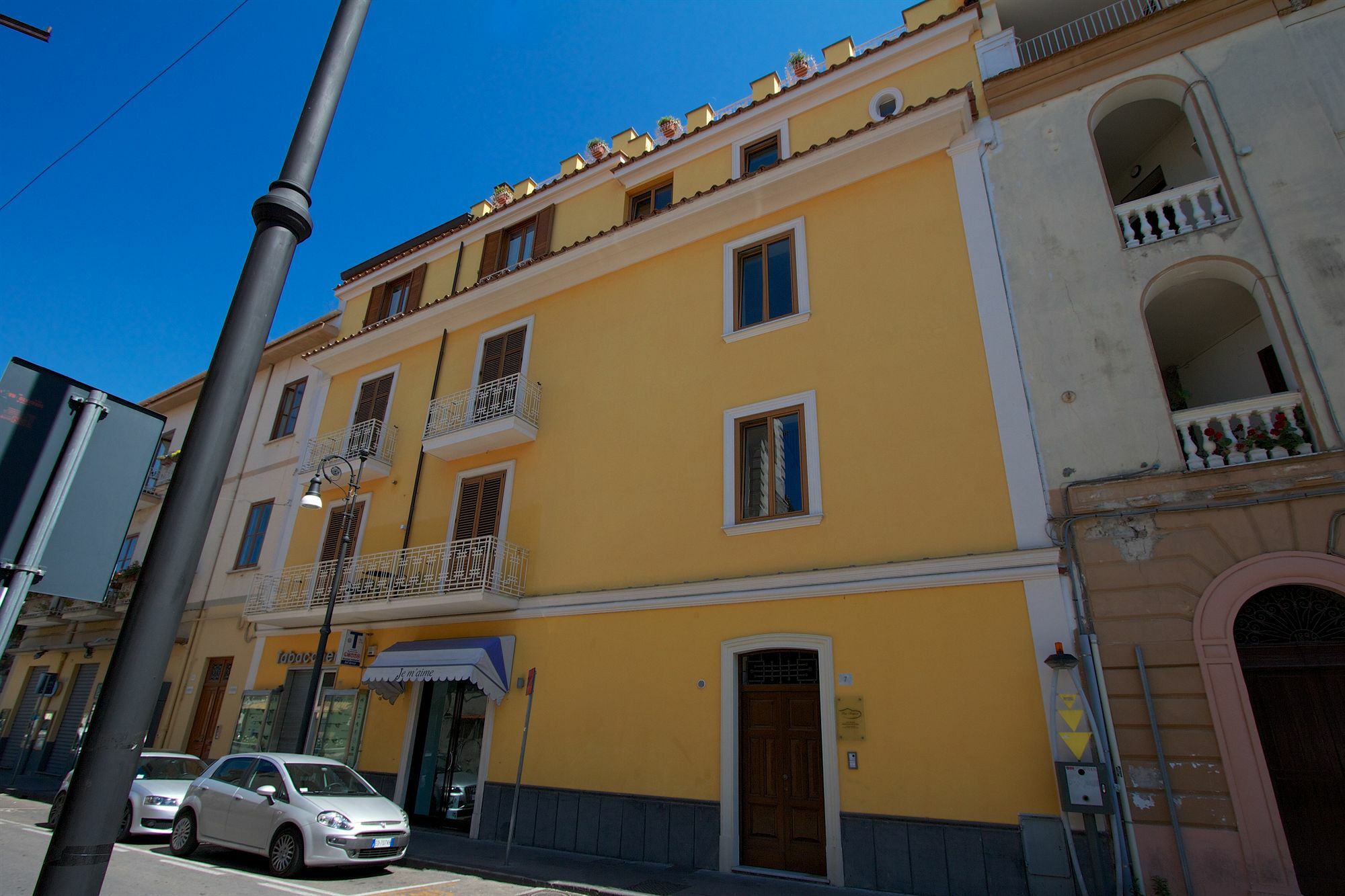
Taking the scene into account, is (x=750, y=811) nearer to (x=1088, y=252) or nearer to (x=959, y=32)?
(x=1088, y=252)

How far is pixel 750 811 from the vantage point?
10258 millimetres

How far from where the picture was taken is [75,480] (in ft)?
9.38

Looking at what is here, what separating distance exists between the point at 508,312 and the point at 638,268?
3.71 m

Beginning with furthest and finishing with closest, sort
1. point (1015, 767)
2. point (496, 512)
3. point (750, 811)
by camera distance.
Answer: point (496, 512) < point (750, 811) < point (1015, 767)

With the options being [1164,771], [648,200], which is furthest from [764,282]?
[1164,771]

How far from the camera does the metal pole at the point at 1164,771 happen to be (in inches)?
298

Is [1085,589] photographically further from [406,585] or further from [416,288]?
[416,288]

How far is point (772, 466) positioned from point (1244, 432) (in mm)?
6117

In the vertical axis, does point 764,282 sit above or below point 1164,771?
above

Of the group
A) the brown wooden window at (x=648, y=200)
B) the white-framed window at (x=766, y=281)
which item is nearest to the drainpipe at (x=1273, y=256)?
the white-framed window at (x=766, y=281)

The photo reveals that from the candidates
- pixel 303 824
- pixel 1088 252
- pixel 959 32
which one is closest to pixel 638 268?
pixel 959 32

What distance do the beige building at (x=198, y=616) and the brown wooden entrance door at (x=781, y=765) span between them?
13073 mm

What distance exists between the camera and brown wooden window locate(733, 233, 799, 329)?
42.6 ft

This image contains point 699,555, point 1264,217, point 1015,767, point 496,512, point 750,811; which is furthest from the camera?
point 496,512
